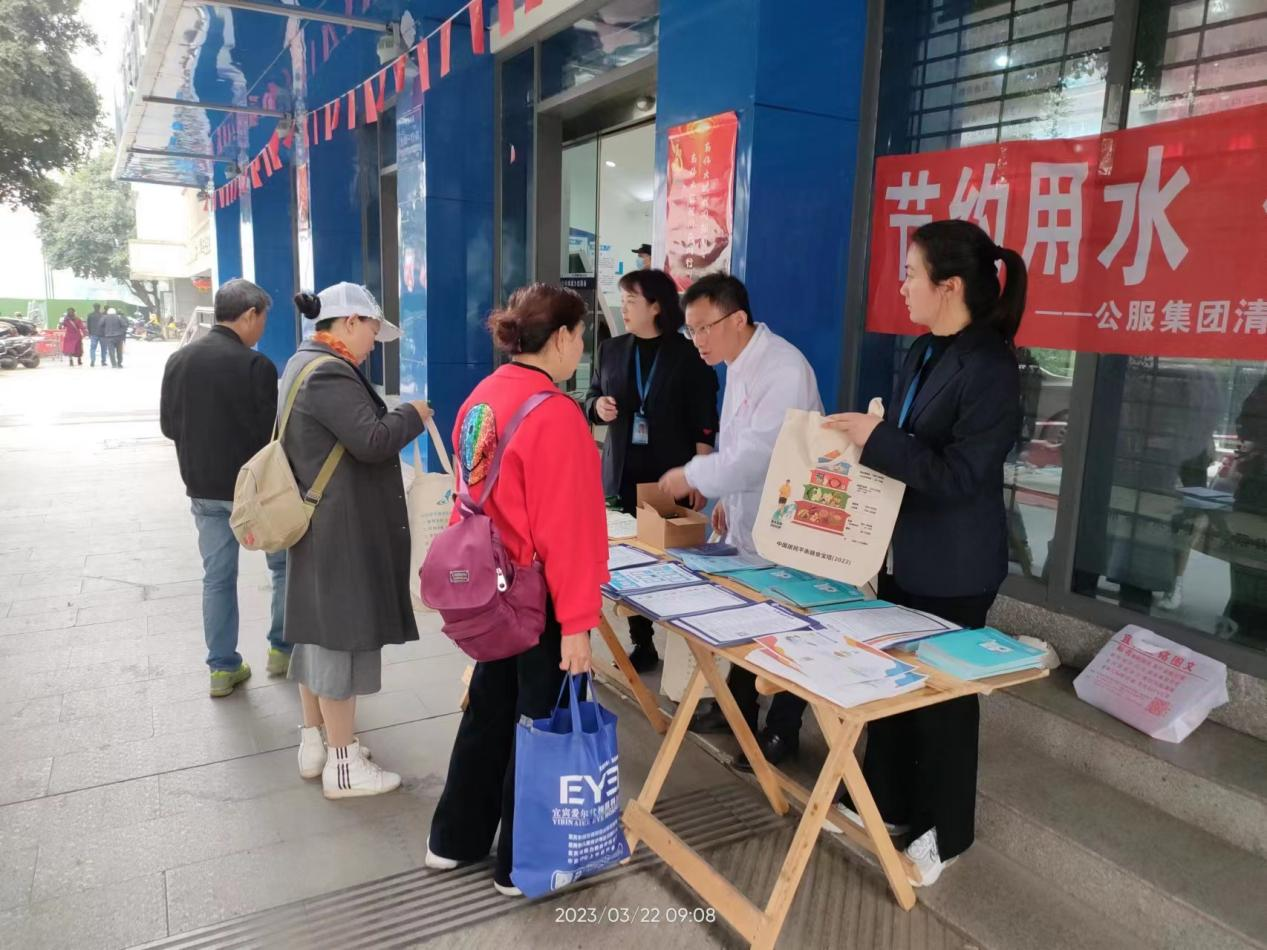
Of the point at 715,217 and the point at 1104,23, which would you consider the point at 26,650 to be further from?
the point at 1104,23

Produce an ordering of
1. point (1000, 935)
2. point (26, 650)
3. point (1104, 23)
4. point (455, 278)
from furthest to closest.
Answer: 1. point (455, 278)
2. point (26, 650)
3. point (1104, 23)
4. point (1000, 935)

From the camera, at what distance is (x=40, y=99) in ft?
55.4

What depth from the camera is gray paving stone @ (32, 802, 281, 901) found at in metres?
2.34

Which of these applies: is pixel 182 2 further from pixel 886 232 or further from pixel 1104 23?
pixel 1104 23

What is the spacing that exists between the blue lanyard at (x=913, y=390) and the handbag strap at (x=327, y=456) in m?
1.61

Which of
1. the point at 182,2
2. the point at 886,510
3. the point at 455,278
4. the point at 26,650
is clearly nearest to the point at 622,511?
the point at 886,510

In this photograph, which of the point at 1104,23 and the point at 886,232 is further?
the point at 886,232

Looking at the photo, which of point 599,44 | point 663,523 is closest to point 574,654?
point 663,523

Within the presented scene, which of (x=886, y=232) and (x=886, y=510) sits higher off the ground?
(x=886, y=232)

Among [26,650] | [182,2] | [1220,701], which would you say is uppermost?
[182,2]

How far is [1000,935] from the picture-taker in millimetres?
2164

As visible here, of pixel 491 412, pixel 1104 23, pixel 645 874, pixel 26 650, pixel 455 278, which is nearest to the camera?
pixel 491 412

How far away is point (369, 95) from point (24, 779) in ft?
14.9

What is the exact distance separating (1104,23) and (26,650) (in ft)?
16.3
